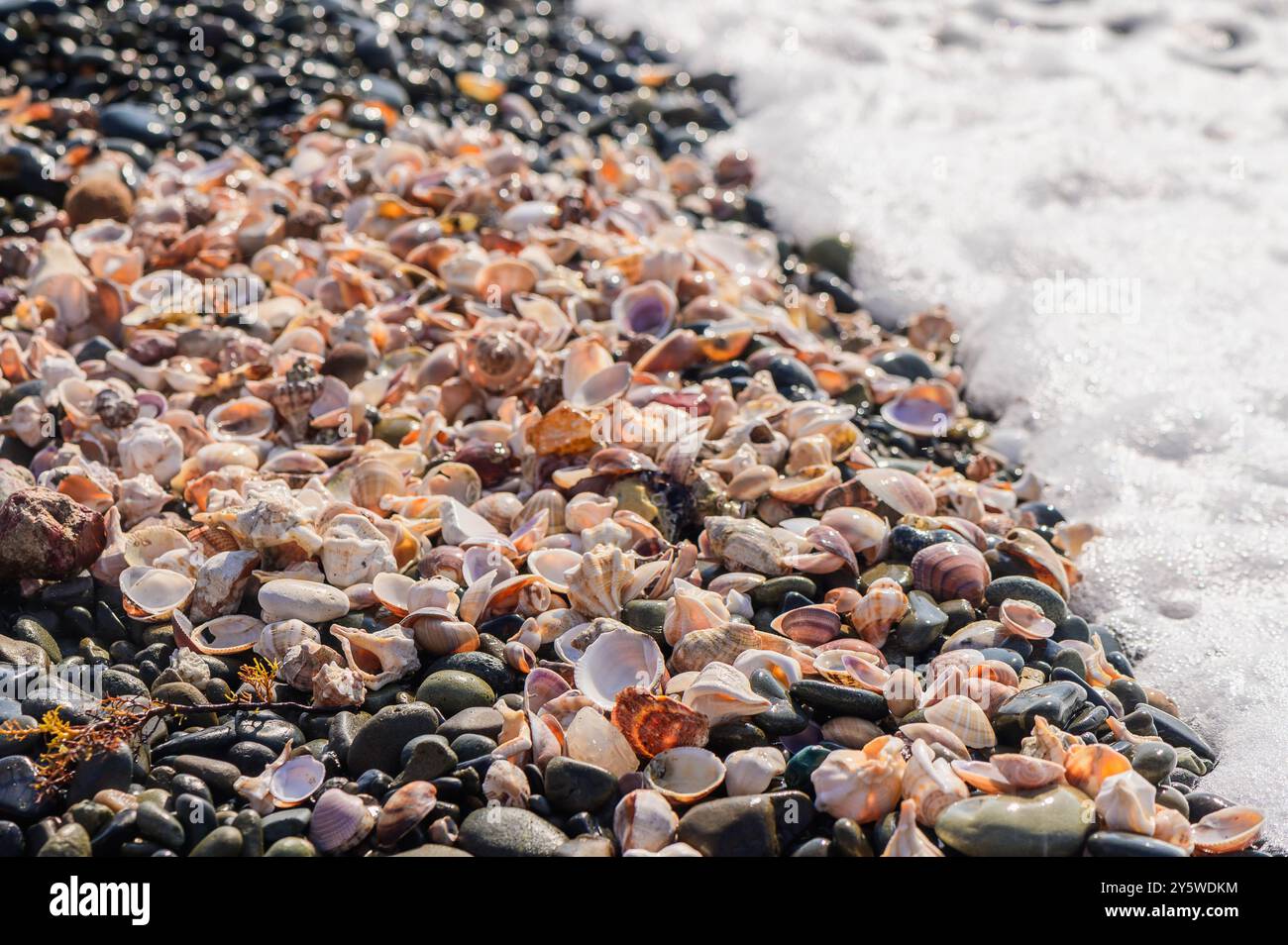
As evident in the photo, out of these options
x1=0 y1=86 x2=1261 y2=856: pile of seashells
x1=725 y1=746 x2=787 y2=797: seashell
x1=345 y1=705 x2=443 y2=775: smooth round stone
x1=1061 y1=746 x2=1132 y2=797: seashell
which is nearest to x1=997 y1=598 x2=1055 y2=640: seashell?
x1=0 y1=86 x2=1261 y2=856: pile of seashells

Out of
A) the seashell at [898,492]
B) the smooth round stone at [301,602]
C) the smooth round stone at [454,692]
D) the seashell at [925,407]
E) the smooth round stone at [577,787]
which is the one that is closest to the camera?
the smooth round stone at [577,787]

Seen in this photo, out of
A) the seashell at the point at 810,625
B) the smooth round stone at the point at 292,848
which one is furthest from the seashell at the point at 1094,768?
the smooth round stone at the point at 292,848

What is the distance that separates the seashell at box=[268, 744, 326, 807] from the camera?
2883 mm

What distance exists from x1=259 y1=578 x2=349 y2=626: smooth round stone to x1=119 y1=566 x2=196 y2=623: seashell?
28 centimetres

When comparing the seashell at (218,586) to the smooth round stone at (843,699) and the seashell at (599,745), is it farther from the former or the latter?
the smooth round stone at (843,699)

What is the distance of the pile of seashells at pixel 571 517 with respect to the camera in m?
2.93

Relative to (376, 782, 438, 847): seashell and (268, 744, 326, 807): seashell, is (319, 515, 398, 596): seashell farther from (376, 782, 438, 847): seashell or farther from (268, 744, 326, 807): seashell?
(376, 782, 438, 847): seashell

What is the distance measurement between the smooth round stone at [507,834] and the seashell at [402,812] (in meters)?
0.11

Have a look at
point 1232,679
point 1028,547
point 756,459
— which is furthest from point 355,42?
point 1232,679

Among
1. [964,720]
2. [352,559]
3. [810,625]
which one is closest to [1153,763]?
[964,720]

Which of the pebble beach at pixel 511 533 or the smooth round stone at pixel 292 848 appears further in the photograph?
the pebble beach at pixel 511 533

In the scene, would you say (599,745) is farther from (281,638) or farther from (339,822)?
(281,638)
